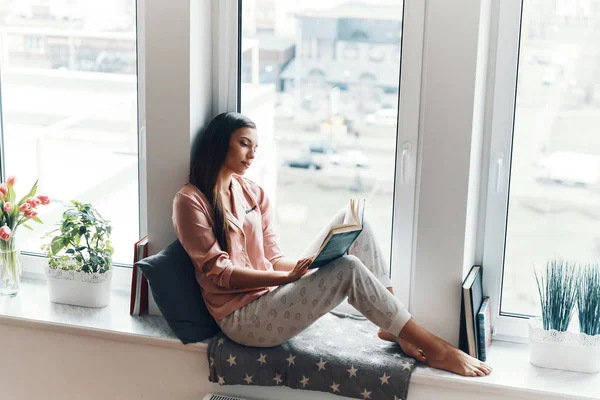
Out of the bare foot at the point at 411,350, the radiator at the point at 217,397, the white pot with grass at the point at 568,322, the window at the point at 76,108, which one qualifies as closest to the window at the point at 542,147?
the white pot with grass at the point at 568,322

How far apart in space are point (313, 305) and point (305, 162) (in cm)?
57

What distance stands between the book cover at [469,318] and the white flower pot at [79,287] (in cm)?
125

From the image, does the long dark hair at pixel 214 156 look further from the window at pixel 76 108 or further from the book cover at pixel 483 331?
the book cover at pixel 483 331

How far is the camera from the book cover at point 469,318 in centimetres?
243

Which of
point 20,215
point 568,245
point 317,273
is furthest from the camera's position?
point 20,215

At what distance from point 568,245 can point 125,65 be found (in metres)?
1.65

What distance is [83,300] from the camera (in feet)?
9.30

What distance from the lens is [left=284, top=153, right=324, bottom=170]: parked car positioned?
108 inches

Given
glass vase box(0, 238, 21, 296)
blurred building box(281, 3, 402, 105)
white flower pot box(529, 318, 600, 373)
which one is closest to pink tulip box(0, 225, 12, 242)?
glass vase box(0, 238, 21, 296)

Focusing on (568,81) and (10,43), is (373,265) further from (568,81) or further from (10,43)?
(10,43)

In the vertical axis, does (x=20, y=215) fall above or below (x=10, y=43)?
below

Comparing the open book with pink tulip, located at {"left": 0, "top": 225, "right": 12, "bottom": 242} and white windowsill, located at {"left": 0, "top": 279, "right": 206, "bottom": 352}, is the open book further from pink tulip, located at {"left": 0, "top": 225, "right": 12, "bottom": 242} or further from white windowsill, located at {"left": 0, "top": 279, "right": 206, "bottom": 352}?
pink tulip, located at {"left": 0, "top": 225, "right": 12, "bottom": 242}

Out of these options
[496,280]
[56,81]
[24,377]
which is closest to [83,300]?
[24,377]

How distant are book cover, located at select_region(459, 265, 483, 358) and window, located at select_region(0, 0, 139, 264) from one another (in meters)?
1.25
